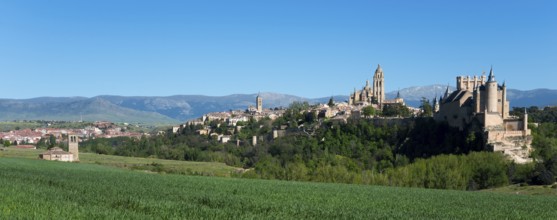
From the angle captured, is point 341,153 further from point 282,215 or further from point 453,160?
point 282,215

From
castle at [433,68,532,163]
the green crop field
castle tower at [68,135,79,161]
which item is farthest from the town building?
the green crop field

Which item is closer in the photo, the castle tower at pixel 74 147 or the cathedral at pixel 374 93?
the castle tower at pixel 74 147

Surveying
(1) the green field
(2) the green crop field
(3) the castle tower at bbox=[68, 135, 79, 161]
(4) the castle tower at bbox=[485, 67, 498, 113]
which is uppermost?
(4) the castle tower at bbox=[485, 67, 498, 113]

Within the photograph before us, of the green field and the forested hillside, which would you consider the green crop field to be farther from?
the green field

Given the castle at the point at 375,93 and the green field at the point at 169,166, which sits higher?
the castle at the point at 375,93

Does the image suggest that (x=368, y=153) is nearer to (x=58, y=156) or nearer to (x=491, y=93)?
(x=491, y=93)

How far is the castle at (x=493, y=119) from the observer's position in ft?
243

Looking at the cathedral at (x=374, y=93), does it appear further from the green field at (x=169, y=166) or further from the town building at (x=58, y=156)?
the town building at (x=58, y=156)

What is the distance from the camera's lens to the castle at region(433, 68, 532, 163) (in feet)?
243

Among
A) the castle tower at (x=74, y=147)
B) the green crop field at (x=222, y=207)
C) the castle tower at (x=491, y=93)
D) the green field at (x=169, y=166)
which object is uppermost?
the castle tower at (x=491, y=93)

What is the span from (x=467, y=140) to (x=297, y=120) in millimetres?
63814

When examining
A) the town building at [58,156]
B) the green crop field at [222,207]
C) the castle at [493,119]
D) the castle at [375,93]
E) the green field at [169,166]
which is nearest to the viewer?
the green crop field at [222,207]

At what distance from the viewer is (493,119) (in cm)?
7644

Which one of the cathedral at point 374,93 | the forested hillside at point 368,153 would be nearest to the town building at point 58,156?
the forested hillside at point 368,153
